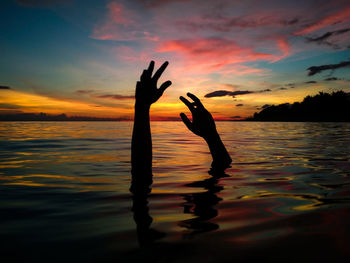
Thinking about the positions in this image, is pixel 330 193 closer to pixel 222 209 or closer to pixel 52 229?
pixel 222 209

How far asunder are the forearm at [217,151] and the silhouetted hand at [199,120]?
219 millimetres

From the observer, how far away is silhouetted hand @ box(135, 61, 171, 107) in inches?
195

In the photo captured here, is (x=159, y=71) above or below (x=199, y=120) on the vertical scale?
above

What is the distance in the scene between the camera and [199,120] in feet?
21.4

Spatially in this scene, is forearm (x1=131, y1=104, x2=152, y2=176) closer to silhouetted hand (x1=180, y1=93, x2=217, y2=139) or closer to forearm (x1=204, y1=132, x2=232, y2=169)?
silhouetted hand (x1=180, y1=93, x2=217, y2=139)

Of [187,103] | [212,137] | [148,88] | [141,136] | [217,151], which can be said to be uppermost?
[148,88]

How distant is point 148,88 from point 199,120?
2134 mm

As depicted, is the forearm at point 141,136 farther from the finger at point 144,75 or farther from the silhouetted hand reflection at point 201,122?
the silhouetted hand reflection at point 201,122

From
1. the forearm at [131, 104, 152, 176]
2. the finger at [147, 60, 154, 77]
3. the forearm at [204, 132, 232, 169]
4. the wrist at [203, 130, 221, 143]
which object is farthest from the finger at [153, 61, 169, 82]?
the forearm at [204, 132, 232, 169]

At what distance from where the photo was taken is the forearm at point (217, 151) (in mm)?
6873

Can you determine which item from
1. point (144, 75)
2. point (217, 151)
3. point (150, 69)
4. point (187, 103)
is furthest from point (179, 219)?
point (217, 151)

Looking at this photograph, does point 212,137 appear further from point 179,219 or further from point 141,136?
point 179,219

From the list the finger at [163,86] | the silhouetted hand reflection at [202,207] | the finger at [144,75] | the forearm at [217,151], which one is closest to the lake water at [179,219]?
the silhouetted hand reflection at [202,207]

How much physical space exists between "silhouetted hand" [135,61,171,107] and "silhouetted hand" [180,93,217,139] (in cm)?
134
